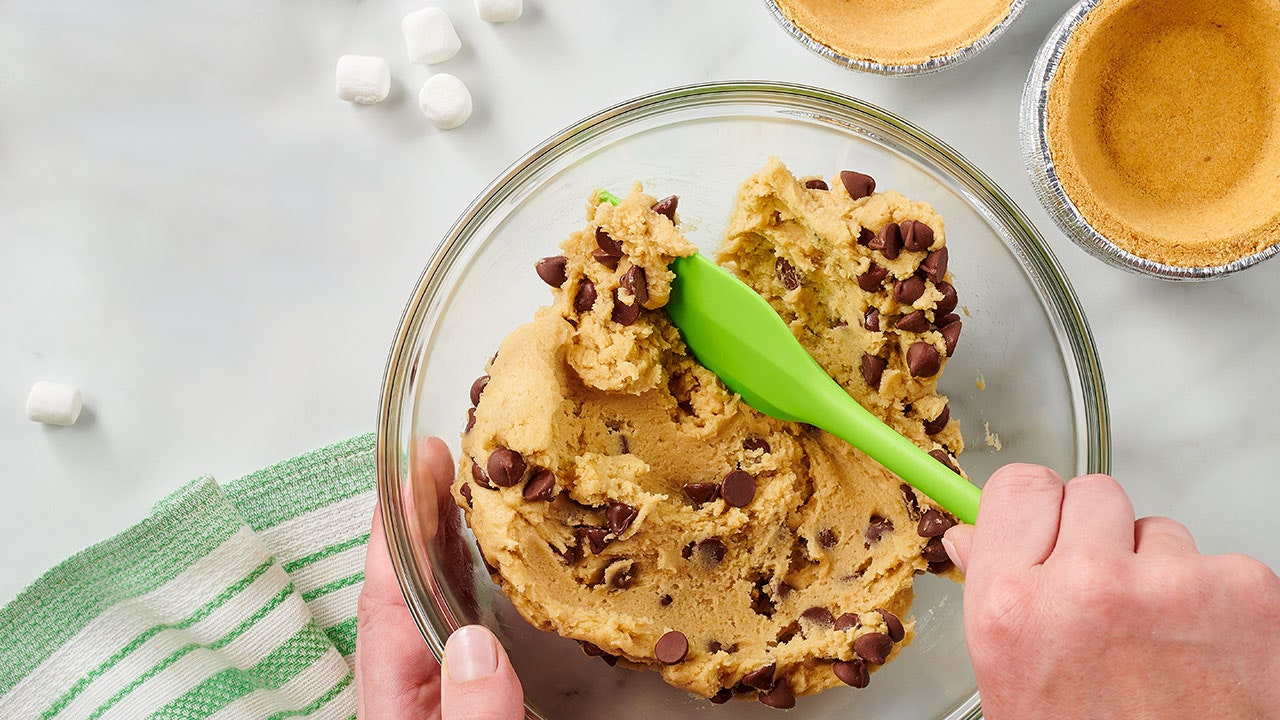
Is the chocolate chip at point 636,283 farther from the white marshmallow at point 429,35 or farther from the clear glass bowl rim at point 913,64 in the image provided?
the white marshmallow at point 429,35

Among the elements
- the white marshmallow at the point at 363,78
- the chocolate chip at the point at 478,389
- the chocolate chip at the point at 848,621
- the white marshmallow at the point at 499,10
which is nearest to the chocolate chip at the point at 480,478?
the chocolate chip at the point at 478,389

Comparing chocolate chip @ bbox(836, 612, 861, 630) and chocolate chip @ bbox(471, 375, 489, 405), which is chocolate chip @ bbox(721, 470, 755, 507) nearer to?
chocolate chip @ bbox(836, 612, 861, 630)

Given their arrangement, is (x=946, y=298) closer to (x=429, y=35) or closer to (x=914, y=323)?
(x=914, y=323)

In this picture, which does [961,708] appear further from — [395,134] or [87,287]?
[87,287]

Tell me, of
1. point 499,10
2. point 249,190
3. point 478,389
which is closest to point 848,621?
point 478,389

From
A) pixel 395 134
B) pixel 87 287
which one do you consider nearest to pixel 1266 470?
pixel 395 134

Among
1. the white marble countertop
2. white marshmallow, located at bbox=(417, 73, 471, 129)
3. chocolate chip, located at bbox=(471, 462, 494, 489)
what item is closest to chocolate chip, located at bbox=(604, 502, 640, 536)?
chocolate chip, located at bbox=(471, 462, 494, 489)
